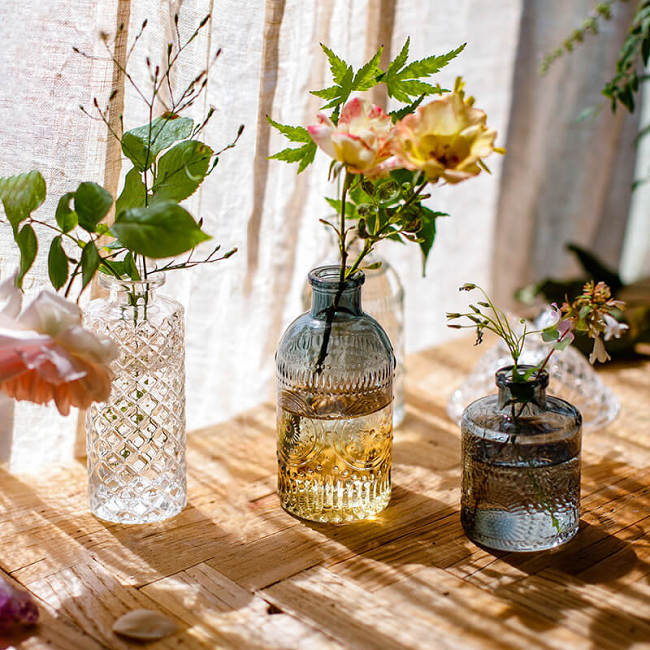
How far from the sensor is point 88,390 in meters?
0.82

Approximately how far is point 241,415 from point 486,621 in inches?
22.2

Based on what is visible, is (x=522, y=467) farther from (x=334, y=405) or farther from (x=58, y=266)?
(x=58, y=266)

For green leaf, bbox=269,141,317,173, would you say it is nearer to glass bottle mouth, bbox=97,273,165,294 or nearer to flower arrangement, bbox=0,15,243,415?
flower arrangement, bbox=0,15,243,415

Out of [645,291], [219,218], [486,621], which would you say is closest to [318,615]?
[486,621]

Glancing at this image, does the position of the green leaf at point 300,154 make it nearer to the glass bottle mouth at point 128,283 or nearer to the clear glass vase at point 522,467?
the glass bottle mouth at point 128,283

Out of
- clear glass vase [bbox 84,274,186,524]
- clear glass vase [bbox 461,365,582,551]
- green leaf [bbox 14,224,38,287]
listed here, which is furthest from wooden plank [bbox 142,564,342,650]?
green leaf [bbox 14,224,38,287]

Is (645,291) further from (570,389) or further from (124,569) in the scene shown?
(124,569)

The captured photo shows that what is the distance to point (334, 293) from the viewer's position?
0.95 m

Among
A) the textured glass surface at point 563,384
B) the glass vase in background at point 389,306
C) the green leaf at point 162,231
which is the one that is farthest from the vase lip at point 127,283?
the textured glass surface at point 563,384

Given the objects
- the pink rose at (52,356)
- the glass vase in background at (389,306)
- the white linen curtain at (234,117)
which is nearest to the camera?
the pink rose at (52,356)

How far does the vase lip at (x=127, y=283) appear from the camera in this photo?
0.93 meters

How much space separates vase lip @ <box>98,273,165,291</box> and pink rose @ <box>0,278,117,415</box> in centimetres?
11

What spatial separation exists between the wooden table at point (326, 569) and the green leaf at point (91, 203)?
342mm

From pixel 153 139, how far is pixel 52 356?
271mm
